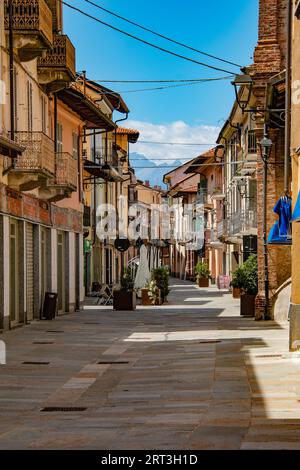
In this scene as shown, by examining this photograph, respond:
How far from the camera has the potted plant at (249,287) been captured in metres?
28.4

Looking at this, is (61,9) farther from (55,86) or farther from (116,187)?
(116,187)

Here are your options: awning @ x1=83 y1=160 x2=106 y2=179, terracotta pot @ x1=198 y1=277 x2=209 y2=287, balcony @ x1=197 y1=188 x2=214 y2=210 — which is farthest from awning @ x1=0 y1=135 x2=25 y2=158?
balcony @ x1=197 y1=188 x2=214 y2=210

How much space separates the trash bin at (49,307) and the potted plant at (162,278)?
9.66 meters

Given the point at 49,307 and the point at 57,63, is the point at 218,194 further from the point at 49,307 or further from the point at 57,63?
the point at 57,63

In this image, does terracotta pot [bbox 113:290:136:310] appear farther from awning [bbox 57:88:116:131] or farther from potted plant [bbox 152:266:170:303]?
awning [bbox 57:88:116:131]

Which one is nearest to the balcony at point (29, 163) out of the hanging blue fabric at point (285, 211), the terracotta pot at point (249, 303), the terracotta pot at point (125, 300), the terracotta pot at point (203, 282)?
the hanging blue fabric at point (285, 211)

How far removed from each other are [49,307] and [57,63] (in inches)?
284

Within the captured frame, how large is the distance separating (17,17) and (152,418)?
1494cm

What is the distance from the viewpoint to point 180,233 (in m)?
105

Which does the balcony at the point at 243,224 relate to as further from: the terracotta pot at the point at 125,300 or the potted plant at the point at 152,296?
the terracotta pot at the point at 125,300

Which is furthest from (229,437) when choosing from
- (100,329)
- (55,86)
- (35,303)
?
(55,86)

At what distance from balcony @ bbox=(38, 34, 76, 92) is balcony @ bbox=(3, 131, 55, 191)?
3680 mm

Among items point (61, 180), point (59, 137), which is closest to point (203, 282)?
point (59, 137)

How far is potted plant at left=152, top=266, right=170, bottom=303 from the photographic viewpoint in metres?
37.5
